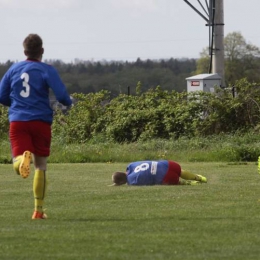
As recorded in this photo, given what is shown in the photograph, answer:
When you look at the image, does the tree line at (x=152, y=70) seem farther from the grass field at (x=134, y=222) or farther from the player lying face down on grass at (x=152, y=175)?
the grass field at (x=134, y=222)

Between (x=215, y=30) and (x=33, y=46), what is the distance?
24.9 meters

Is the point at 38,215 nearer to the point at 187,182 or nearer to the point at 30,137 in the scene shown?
the point at 30,137

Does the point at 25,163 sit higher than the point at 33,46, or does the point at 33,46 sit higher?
the point at 33,46

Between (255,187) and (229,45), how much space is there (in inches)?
3664

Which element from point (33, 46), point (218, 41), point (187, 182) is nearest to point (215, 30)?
point (218, 41)

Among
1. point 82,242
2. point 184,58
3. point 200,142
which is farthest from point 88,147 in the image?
point 184,58

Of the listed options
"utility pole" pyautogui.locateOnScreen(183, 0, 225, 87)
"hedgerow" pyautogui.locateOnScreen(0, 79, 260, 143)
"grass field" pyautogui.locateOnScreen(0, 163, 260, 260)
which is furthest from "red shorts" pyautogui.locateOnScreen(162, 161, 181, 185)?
"utility pole" pyautogui.locateOnScreen(183, 0, 225, 87)

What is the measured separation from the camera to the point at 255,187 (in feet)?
48.3

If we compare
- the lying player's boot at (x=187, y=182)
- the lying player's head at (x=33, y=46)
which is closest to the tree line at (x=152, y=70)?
the lying player's boot at (x=187, y=182)

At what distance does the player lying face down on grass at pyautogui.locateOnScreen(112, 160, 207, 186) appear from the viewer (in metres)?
15.2

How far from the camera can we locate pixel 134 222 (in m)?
10.4

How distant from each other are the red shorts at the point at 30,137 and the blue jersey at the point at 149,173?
4.30m

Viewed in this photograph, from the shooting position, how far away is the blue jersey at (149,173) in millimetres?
15188

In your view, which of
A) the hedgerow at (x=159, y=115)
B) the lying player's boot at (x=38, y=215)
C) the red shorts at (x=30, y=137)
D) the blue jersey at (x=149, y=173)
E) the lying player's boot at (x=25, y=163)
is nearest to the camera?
the lying player's boot at (x=25, y=163)
